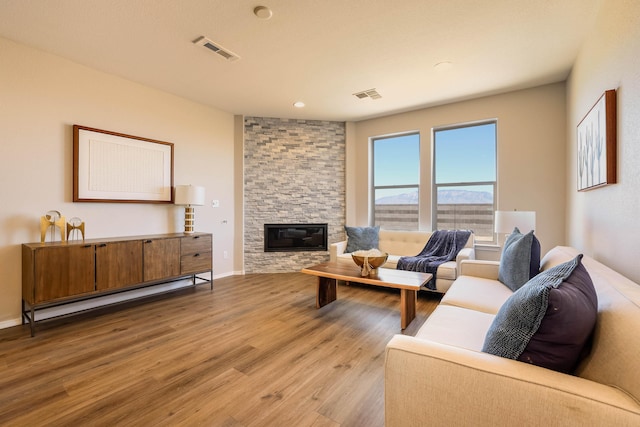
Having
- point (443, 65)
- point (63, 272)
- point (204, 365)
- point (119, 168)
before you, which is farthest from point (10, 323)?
point (443, 65)

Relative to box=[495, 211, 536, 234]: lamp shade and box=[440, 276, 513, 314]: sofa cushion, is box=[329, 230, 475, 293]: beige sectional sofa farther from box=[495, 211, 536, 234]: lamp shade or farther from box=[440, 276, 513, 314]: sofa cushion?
box=[440, 276, 513, 314]: sofa cushion

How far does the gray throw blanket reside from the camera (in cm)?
359

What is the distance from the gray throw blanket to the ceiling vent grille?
217cm

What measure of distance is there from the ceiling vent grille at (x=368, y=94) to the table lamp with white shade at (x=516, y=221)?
86.9 inches

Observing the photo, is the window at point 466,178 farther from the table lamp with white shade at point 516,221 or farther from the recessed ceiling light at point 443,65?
the recessed ceiling light at point 443,65

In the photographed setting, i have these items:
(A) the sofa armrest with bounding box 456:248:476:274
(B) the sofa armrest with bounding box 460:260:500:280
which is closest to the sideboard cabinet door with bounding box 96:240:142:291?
(B) the sofa armrest with bounding box 460:260:500:280

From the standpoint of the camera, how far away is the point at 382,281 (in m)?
2.67

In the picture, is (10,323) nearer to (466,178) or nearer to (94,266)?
(94,266)

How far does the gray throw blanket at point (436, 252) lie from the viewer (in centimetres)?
359

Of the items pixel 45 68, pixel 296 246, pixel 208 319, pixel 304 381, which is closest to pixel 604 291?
pixel 304 381

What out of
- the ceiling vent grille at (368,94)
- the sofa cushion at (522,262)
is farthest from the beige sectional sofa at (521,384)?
the ceiling vent grille at (368,94)

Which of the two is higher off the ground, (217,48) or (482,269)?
(217,48)

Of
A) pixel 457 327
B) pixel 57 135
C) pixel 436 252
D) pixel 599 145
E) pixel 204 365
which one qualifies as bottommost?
pixel 204 365

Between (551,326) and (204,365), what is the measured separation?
2.06 meters
